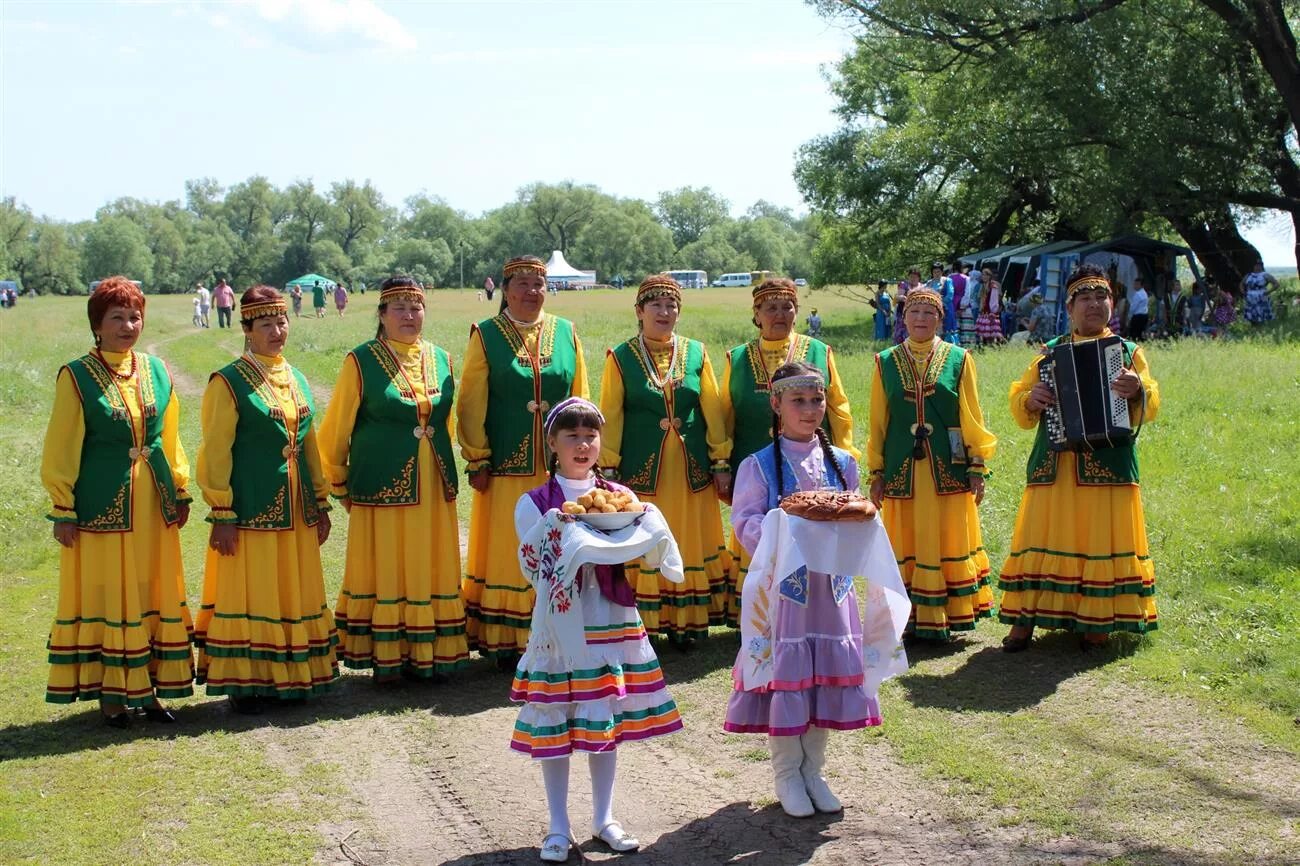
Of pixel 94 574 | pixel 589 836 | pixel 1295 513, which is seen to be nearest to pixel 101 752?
pixel 94 574

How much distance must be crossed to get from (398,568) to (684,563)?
1.82 m

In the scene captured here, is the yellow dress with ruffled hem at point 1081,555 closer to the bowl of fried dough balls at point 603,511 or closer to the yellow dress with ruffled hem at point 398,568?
the yellow dress with ruffled hem at point 398,568

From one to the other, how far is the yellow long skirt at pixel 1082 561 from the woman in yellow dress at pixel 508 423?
3.02m

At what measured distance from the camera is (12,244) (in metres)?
104

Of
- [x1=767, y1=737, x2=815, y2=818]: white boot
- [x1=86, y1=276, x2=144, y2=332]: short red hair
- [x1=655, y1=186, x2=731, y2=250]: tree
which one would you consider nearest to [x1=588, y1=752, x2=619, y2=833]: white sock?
[x1=767, y1=737, x2=815, y2=818]: white boot

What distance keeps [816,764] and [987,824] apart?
770 mm

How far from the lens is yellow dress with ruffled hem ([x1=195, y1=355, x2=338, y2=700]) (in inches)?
275

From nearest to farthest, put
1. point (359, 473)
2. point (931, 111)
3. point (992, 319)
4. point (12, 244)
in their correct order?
point (359, 473), point (992, 319), point (931, 111), point (12, 244)

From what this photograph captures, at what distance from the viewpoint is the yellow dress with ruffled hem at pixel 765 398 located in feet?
26.0

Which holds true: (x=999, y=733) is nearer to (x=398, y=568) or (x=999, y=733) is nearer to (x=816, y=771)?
(x=816, y=771)

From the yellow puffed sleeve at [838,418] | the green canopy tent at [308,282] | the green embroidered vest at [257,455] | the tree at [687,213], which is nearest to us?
the green embroidered vest at [257,455]

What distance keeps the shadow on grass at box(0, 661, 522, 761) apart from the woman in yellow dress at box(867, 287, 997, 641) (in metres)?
2.76

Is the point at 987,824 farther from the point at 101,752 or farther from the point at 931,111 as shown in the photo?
the point at 931,111

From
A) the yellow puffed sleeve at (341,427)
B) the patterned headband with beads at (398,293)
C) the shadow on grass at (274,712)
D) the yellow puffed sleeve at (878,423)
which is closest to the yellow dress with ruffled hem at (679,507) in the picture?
the yellow puffed sleeve at (878,423)
